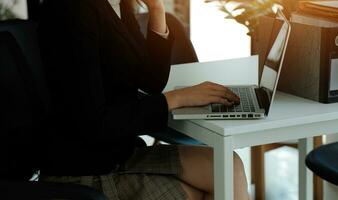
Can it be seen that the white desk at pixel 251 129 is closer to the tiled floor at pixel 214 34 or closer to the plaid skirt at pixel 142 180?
Result: the plaid skirt at pixel 142 180

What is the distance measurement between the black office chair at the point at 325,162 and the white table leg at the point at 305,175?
0.28m

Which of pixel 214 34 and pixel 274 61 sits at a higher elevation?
pixel 274 61

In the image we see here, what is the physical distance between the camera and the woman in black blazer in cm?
150

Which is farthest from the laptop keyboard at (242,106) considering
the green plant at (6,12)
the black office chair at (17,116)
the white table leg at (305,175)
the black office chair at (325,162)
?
the green plant at (6,12)

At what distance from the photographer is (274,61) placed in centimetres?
159

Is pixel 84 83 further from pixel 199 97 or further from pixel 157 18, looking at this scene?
pixel 157 18

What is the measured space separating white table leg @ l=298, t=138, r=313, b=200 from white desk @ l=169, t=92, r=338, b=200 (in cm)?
62

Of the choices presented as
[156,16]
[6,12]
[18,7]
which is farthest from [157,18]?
[18,7]

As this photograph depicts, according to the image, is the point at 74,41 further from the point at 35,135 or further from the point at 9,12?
the point at 9,12

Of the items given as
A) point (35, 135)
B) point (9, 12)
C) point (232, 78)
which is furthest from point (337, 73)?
point (9, 12)

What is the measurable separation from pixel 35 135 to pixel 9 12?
2.09m

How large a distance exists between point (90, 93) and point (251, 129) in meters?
0.40

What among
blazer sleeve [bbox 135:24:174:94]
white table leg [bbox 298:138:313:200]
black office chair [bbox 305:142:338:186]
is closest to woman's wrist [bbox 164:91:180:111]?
blazer sleeve [bbox 135:24:174:94]

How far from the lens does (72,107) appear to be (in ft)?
4.96
